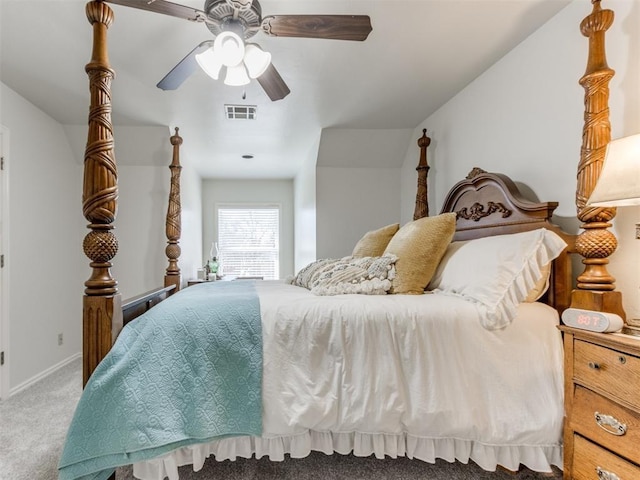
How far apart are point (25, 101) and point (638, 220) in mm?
4206

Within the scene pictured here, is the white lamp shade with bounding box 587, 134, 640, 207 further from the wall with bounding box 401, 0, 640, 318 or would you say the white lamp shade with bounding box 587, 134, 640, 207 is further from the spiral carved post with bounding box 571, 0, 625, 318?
the wall with bounding box 401, 0, 640, 318

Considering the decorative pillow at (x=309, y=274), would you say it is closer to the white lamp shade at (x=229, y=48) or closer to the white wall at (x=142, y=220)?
the white lamp shade at (x=229, y=48)

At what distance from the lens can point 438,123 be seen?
312cm

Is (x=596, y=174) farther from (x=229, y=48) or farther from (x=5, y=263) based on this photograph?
(x=5, y=263)

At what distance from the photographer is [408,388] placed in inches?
53.9

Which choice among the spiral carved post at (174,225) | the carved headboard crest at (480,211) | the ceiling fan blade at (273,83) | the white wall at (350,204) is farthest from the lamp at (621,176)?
the spiral carved post at (174,225)

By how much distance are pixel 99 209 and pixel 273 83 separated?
47.4 inches

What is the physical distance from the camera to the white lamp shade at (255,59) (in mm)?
1647

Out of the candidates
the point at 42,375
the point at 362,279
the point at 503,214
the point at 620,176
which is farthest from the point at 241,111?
the point at 42,375

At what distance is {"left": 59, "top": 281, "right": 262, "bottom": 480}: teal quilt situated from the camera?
117 centimetres

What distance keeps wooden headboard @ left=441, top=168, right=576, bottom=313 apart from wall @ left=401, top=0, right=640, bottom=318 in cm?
16

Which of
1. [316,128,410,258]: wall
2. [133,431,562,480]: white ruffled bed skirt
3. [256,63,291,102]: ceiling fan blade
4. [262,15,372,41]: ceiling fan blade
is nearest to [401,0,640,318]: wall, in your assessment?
[133,431,562,480]: white ruffled bed skirt

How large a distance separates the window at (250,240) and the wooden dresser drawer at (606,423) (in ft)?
17.1

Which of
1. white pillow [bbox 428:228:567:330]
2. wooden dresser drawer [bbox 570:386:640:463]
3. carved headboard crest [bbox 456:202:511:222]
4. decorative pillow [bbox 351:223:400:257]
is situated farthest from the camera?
decorative pillow [bbox 351:223:400:257]
